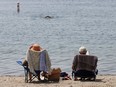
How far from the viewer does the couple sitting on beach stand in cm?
1522

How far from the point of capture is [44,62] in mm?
15312

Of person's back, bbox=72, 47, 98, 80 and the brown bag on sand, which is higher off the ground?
person's back, bbox=72, 47, 98, 80

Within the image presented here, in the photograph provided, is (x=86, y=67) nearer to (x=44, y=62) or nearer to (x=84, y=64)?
(x=84, y=64)

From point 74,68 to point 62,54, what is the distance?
1136 centimetres

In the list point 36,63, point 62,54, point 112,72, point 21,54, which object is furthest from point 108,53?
point 36,63

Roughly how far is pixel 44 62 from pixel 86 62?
1348 mm

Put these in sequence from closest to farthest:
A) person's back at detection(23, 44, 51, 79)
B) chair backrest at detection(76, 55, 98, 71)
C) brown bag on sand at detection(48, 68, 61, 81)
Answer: person's back at detection(23, 44, 51, 79) → chair backrest at detection(76, 55, 98, 71) → brown bag on sand at detection(48, 68, 61, 81)

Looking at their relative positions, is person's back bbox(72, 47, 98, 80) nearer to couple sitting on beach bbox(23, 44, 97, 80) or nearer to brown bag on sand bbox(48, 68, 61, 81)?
couple sitting on beach bbox(23, 44, 97, 80)

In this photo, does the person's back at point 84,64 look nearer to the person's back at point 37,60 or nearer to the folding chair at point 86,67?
the folding chair at point 86,67

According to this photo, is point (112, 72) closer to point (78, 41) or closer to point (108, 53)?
point (108, 53)

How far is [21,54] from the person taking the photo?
27.3m

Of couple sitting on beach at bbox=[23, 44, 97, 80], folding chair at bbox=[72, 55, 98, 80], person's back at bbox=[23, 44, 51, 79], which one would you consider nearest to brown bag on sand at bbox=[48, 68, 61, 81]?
couple sitting on beach at bbox=[23, 44, 97, 80]

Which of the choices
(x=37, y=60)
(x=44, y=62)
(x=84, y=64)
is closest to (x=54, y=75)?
(x=44, y=62)

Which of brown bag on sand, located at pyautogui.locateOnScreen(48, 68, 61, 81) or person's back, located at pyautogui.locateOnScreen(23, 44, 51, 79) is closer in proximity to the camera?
person's back, located at pyautogui.locateOnScreen(23, 44, 51, 79)
